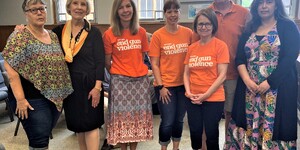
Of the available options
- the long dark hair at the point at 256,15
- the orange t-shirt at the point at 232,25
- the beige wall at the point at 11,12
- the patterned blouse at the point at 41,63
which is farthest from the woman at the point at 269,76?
the beige wall at the point at 11,12

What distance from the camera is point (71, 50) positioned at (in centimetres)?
175

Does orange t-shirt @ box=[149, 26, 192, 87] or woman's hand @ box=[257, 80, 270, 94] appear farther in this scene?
orange t-shirt @ box=[149, 26, 192, 87]

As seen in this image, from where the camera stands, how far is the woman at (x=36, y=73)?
1573mm

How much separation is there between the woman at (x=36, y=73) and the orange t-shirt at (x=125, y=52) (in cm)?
36

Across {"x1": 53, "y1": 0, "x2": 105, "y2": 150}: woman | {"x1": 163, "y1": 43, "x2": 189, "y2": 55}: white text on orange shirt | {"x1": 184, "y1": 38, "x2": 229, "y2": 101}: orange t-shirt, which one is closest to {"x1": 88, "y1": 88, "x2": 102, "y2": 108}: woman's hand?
{"x1": 53, "y1": 0, "x2": 105, "y2": 150}: woman

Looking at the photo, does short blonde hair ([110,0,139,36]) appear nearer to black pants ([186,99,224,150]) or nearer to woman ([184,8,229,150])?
woman ([184,8,229,150])

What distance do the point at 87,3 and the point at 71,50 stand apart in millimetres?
342

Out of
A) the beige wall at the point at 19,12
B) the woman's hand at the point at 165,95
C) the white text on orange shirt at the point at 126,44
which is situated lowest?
the woman's hand at the point at 165,95

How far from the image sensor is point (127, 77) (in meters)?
1.96

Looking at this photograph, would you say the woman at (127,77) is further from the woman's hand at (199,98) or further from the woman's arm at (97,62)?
the woman's hand at (199,98)

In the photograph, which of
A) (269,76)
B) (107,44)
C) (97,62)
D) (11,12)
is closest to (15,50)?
(97,62)

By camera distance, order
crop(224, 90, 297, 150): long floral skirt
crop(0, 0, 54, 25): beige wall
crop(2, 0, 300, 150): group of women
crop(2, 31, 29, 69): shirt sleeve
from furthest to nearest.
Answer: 1. crop(0, 0, 54, 25): beige wall
2. crop(224, 90, 297, 150): long floral skirt
3. crop(2, 0, 300, 150): group of women
4. crop(2, 31, 29, 69): shirt sleeve

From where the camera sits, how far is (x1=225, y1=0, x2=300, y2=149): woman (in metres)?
1.69

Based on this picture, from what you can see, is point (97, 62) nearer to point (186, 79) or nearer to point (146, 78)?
point (146, 78)
